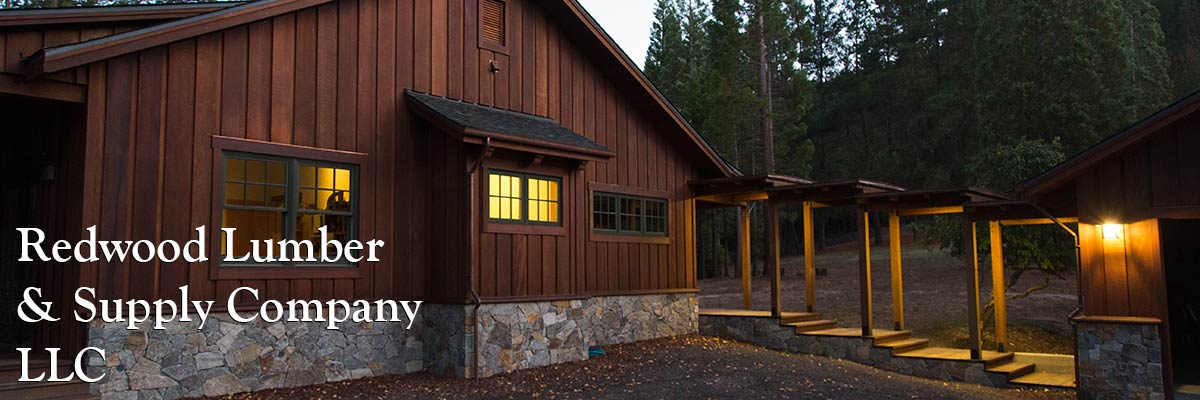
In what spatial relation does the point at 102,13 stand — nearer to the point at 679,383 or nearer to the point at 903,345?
the point at 679,383

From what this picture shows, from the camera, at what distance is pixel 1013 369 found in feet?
39.5

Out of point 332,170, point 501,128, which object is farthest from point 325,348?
point 501,128

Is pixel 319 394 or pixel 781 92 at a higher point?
pixel 781 92

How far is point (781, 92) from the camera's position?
113 feet

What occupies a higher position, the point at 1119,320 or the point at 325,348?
the point at 1119,320

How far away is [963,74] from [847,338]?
2297 cm

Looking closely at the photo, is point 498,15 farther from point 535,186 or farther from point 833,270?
point 833,270

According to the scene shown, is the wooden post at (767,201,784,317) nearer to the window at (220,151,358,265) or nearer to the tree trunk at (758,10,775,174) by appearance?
the window at (220,151,358,265)

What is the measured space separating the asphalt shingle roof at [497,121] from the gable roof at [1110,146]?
541cm

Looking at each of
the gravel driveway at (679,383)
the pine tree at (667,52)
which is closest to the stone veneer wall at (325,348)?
the gravel driveway at (679,383)

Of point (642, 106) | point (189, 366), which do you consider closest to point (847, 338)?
point (642, 106)

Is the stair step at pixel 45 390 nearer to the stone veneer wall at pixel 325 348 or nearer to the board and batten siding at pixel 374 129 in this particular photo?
the stone veneer wall at pixel 325 348

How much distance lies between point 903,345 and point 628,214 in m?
4.67

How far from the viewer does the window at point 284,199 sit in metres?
8.73
